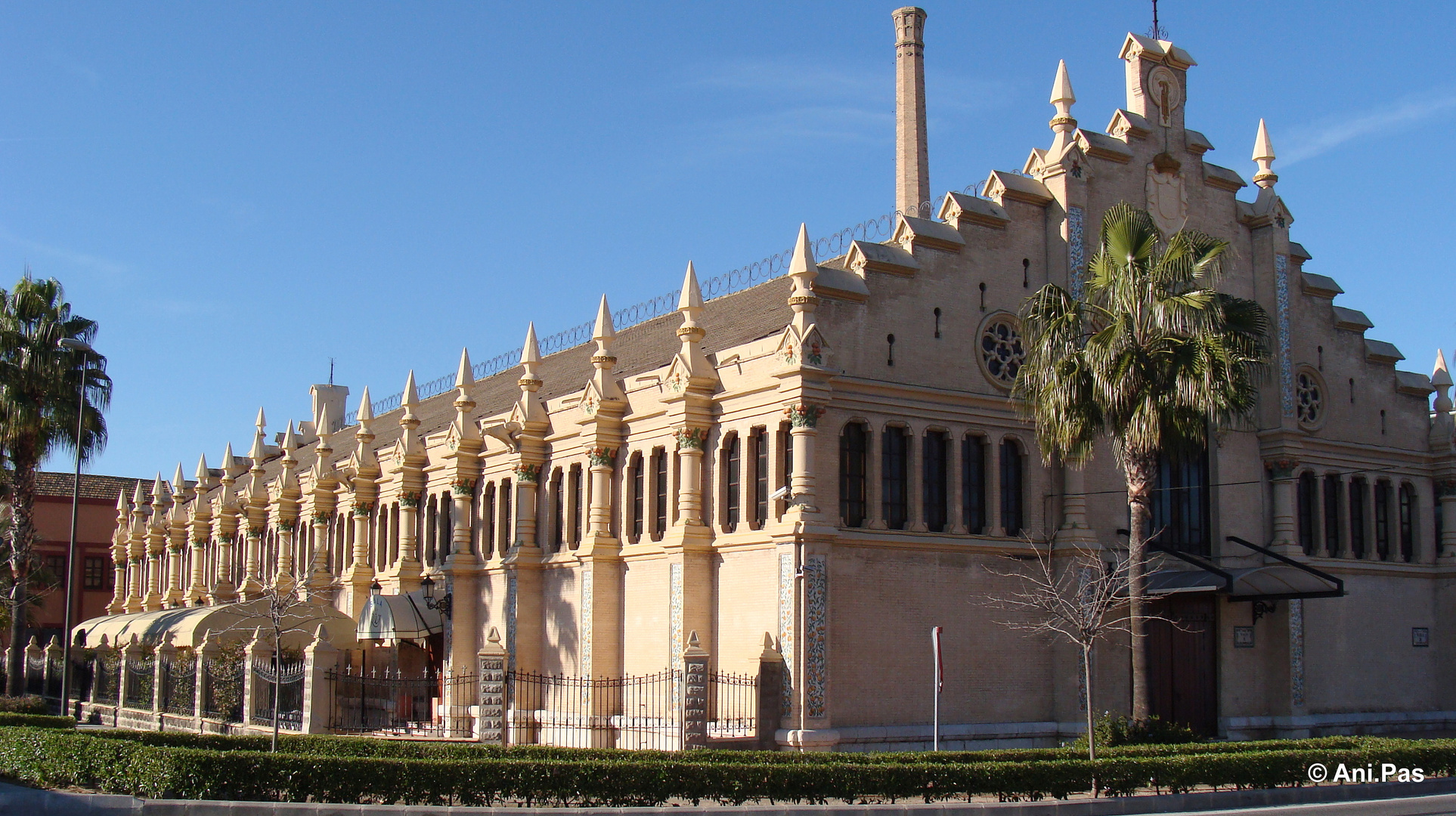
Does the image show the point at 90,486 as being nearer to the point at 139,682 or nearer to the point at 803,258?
the point at 139,682

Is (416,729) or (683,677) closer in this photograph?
(683,677)

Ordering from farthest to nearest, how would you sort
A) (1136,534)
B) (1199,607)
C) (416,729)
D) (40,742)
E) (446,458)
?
(446,458)
(416,729)
(1199,607)
(1136,534)
(40,742)

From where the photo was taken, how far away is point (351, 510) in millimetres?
42688

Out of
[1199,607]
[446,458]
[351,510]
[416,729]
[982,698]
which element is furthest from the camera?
[351,510]

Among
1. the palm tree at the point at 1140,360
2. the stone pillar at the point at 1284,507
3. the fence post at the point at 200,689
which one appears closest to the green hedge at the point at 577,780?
the palm tree at the point at 1140,360

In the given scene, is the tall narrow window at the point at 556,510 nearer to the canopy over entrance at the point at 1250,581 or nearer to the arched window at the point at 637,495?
the arched window at the point at 637,495

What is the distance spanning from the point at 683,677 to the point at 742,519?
419cm

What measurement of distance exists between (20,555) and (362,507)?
11027 mm

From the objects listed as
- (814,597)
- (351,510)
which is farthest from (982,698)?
(351,510)

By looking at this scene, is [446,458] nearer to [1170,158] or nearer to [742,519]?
[742,519]

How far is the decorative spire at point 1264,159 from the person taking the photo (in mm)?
32000

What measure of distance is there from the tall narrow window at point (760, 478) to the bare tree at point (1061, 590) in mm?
4612

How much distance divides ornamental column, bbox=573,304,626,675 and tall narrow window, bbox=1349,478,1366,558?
56.4ft

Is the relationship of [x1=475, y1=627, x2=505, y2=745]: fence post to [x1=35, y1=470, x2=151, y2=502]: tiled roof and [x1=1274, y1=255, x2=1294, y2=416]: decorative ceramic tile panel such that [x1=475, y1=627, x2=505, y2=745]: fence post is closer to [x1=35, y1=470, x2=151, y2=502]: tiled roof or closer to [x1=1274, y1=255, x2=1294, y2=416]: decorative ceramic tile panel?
[x1=1274, y1=255, x2=1294, y2=416]: decorative ceramic tile panel
